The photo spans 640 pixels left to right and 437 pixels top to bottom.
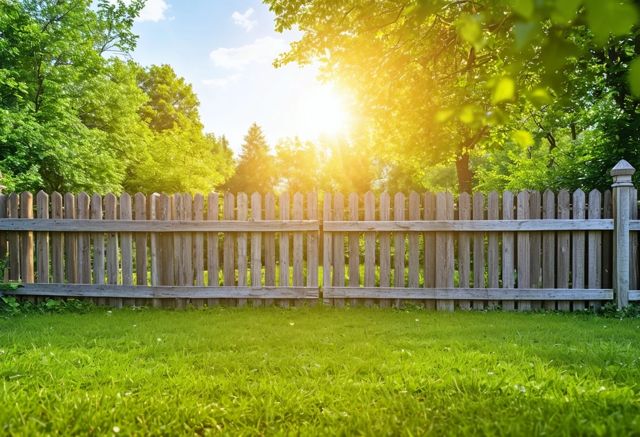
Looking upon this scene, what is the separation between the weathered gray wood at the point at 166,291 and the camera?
18.4 feet

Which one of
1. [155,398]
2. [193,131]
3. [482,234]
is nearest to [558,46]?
[155,398]

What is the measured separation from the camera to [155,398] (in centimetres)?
243

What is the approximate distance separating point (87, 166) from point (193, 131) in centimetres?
1214

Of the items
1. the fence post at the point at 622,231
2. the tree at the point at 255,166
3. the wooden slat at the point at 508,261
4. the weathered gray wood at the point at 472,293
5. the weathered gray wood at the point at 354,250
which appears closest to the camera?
the fence post at the point at 622,231

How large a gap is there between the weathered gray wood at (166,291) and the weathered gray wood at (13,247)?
0.27m

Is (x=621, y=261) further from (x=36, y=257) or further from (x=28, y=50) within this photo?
(x=28, y=50)

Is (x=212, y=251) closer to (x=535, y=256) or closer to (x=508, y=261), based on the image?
(x=508, y=261)

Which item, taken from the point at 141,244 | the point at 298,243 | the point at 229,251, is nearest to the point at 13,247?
the point at 141,244

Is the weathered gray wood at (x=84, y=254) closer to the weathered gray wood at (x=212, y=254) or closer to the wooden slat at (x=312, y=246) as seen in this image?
the weathered gray wood at (x=212, y=254)

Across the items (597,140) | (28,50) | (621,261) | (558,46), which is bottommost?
(621,261)

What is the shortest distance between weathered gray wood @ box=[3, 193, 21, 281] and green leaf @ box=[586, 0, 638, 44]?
685 cm

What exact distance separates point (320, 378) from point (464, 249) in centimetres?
351

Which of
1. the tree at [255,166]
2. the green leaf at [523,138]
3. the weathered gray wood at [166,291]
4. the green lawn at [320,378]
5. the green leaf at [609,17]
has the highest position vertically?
the tree at [255,166]

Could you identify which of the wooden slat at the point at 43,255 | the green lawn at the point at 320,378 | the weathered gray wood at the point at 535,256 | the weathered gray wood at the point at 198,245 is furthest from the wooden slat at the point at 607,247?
the wooden slat at the point at 43,255
